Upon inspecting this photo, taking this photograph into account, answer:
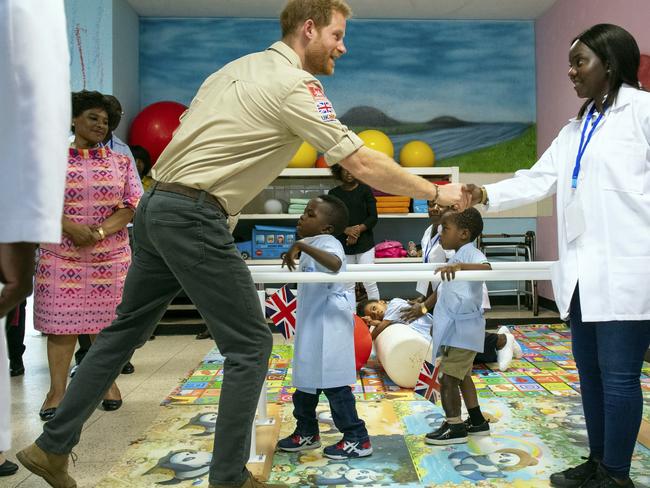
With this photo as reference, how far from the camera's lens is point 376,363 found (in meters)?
4.20

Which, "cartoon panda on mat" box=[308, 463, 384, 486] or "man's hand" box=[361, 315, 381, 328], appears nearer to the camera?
"cartoon panda on mat" box=[308, 463, 384, 486]

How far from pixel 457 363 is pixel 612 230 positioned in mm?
915

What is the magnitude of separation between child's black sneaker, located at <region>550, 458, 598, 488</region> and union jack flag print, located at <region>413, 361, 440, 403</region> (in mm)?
550

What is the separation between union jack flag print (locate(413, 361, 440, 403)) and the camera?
258 centimetres

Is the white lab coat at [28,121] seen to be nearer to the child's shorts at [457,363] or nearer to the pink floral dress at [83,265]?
the child's shorts at [457,363]

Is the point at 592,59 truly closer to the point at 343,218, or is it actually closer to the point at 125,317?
the point at 343,218

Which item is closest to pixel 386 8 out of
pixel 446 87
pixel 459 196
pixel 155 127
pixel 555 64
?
pixel 446 87

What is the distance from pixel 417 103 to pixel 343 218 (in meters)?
4.82

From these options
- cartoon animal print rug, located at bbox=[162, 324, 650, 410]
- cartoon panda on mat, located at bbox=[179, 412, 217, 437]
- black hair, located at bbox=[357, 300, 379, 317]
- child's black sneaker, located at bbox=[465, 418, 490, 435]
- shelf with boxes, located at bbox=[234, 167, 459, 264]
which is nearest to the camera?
child's black sneaker, located at bbox=[465, 418, 490, 435]

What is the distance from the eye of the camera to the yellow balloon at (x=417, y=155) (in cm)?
658

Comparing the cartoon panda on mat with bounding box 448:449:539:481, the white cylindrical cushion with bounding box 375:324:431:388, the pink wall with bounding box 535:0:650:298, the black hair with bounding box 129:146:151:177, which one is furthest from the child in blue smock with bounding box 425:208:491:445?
the black hair with bounding box 129:146:151:177

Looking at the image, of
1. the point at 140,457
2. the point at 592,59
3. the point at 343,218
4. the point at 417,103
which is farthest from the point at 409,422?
the point at 417,103

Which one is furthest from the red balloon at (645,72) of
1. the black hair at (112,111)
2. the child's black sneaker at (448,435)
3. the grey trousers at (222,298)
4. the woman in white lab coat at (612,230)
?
the grey trousers at (222,298)

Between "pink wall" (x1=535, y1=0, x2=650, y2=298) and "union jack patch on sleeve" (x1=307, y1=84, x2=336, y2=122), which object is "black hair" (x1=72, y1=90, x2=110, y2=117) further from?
"pink wall" (x1=535, y1=0, x2=650, y2=298)
